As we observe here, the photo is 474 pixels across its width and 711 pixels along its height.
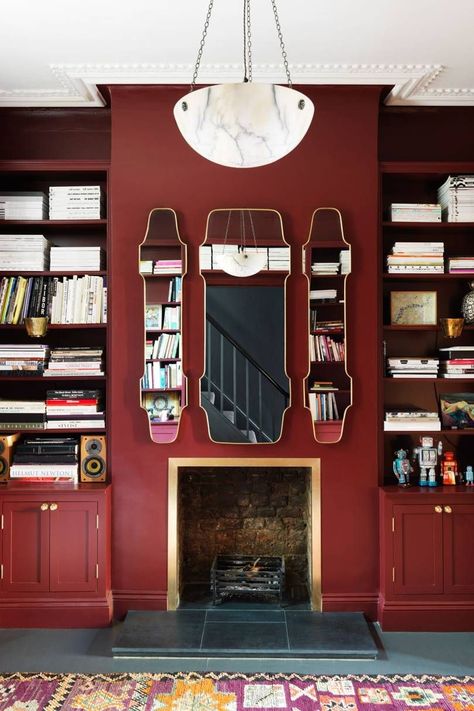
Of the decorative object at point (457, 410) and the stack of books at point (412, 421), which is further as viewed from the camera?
the decorative object at point (457, 410)

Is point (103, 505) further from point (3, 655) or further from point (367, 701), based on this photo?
point (367, 701)

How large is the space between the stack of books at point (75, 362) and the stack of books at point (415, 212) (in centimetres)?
192

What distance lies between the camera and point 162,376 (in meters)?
3.60

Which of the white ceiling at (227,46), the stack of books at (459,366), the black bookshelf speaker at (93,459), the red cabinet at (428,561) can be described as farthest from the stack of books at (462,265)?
the black bookshelf speaker at (93,459)

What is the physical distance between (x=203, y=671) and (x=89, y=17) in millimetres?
3092

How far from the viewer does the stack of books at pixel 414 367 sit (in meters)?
3.70

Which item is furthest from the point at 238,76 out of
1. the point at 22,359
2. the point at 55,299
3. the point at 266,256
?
the point at 22,359

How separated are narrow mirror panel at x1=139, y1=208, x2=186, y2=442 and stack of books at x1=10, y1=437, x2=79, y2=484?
1.76 feet

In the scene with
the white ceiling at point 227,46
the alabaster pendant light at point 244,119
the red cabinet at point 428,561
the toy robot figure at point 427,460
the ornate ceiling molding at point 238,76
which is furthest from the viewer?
the toy robot figure at point 427,460

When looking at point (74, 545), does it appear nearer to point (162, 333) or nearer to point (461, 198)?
point (162, 333)

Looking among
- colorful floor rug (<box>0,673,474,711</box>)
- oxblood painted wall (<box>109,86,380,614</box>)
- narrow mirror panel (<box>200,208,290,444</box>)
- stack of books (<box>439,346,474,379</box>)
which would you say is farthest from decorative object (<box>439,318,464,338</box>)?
colorful floor rug (<box>0,673,474,711</box>)

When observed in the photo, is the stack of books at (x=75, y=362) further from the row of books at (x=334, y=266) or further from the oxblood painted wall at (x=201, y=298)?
the row of books at (x=334, y=266)

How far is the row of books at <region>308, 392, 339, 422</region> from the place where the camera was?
11.9 ft

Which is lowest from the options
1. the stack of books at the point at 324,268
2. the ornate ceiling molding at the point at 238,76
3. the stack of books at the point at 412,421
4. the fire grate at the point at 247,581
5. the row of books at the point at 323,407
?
the fire grate at the point at 247,581
